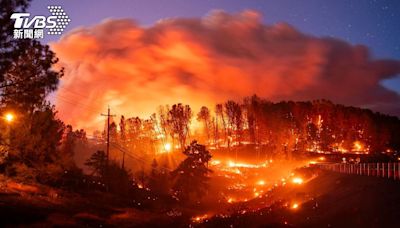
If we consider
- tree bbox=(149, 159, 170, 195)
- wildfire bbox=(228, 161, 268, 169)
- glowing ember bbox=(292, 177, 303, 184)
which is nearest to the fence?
glowing ember bbox=(292, 177, 303, 184)

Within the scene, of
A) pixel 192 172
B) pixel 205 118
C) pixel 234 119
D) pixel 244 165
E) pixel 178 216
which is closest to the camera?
pixel 178 216

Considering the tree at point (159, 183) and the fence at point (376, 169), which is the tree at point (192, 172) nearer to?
the tree at point (159, 183)

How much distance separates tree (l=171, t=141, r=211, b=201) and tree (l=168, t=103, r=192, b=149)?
53992mm

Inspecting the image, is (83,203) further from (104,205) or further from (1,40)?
(1,40)

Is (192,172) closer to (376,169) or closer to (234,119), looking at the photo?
(376,169)

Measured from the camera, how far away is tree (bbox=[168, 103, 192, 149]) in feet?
401

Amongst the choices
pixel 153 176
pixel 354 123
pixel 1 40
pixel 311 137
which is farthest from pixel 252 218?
pixel 354 123

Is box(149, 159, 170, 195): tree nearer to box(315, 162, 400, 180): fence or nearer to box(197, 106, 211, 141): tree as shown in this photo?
box(315, 162, 400, 180): fence

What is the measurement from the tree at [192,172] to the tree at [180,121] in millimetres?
53992

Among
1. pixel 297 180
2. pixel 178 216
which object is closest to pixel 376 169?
pixel 178 216

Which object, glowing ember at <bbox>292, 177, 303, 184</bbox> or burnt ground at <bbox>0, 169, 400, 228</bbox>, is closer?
burnt ground at <bbox>0, 169, 400, 228</bbox>

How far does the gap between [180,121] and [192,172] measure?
2224 inches

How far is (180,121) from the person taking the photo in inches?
4813

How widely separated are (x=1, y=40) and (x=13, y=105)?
3997 mm
